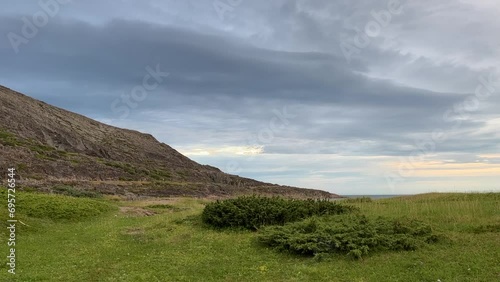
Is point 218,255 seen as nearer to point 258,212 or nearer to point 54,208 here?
point 258,212

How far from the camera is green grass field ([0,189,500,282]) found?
13898 mm

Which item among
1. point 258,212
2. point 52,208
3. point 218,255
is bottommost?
point 218,255

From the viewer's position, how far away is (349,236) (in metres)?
16.8

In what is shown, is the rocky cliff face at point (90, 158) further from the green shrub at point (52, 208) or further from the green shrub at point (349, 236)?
the green shrub at point (349, 236)

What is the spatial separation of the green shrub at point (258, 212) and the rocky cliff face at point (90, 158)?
155 feet

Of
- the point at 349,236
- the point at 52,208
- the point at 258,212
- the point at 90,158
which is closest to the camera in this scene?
the point at 349,236

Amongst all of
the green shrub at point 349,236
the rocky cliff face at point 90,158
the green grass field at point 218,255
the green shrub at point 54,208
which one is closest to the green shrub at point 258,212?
the green grass field at point 218,255

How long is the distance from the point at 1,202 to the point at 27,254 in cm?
1375

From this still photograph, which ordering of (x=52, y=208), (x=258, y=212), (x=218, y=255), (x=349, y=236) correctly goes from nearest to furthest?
(x=349, y=236) → (x=218, y=255) → (x=258, y=212) → (x=52, y=208)

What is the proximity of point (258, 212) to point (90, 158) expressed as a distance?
108 metres

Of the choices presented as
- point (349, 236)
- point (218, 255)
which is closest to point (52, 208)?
point (218, 255)

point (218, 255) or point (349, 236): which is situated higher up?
point (349, 236)

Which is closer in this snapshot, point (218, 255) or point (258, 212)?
point (218, 255)

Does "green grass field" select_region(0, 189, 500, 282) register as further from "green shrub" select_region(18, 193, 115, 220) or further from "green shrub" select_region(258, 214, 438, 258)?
"green shrub" select_region(18, 193, 115, 220)
